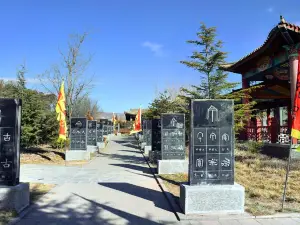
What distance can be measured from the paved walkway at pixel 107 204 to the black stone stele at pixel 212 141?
0.95 metres

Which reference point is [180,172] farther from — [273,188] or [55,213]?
[55,213]

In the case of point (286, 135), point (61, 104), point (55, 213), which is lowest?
point (55, 213)

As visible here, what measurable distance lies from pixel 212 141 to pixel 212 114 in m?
0.55

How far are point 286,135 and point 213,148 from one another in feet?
36.6

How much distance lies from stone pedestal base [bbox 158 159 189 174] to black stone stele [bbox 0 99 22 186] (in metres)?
6.04

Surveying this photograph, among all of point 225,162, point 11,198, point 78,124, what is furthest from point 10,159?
point 78,124

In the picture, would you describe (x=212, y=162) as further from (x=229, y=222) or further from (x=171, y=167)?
(x=171, y=167)

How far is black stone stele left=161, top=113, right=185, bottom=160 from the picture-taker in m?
12.5

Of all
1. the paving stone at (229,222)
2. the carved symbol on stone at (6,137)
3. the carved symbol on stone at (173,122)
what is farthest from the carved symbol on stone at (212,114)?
the carved symbol on stone at (173,122)

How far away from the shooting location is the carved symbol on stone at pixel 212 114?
7172 mm

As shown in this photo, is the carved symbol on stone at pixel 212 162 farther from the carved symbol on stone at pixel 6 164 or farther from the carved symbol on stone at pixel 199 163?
the carved symbol on stone at pixel 6 164

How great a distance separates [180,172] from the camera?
39.8 ft

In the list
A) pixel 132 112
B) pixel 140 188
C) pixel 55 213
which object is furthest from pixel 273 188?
pixel 132 112

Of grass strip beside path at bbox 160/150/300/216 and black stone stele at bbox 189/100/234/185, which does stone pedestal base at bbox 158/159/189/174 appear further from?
black stone stele at bbox 189/100/234/185
